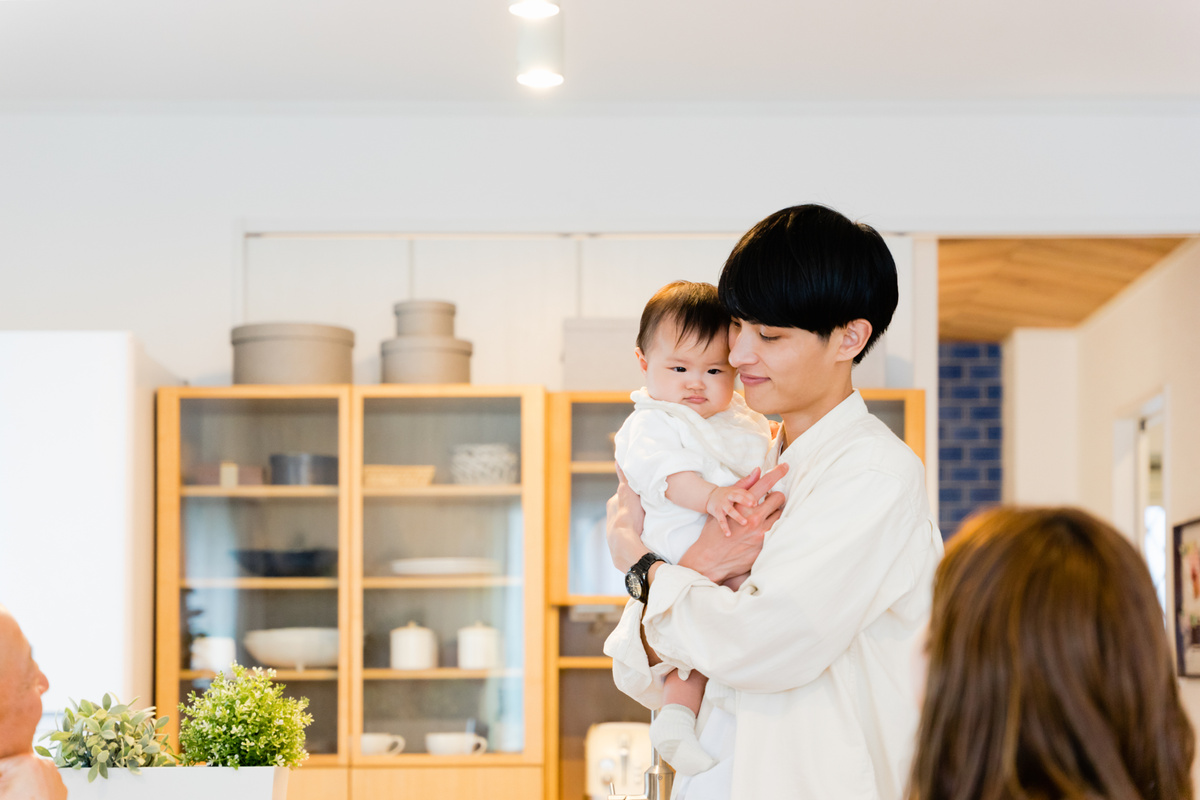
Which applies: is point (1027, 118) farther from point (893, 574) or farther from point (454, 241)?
point (893, 574)

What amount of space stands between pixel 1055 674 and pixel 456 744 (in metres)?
2.83

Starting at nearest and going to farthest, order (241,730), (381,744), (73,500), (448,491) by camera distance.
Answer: (241,730) → (73,500) → (381,744) → (448,491)

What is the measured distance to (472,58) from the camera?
10.9 ft

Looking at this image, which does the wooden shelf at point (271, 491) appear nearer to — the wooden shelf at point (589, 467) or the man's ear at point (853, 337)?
the wooden shelf at point (589, 467)

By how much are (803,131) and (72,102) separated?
221 cm

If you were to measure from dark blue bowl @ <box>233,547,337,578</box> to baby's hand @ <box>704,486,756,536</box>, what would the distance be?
86.4 inches

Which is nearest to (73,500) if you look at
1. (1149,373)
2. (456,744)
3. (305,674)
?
(305,674)

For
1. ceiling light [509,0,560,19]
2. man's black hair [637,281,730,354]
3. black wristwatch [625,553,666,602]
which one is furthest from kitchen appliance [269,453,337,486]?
black wristwatch [625,553,666,602]

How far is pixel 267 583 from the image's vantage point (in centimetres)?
350

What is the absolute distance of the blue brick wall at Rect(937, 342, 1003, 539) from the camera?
631cm

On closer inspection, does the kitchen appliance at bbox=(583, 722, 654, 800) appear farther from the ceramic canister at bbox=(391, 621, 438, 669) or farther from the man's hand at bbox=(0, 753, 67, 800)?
the man's hand at bbox=(0, 753, 67, 800)

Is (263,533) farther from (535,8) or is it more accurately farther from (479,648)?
(535,8)

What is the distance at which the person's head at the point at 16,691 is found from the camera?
1.63 m

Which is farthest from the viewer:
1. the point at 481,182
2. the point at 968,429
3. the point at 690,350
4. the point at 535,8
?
the point at 968,429
